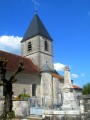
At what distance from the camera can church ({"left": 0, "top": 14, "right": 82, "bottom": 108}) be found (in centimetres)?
2822

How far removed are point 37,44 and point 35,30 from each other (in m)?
2.62

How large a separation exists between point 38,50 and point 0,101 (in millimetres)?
15481

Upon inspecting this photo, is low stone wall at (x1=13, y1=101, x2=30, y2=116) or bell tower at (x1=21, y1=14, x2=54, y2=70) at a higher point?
→ bell tower at (x1=21, y1=14, x2=54, y2=70)

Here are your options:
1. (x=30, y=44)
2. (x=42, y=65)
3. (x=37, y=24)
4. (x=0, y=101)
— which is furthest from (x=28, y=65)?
(x=0, y=101)

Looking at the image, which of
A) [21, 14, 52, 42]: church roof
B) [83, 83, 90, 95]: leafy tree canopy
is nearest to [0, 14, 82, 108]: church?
[21, 14, 52, 42]: church roof

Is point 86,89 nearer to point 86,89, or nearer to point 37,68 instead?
point 86,89

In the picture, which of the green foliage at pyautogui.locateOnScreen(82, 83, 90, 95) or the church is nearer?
the church

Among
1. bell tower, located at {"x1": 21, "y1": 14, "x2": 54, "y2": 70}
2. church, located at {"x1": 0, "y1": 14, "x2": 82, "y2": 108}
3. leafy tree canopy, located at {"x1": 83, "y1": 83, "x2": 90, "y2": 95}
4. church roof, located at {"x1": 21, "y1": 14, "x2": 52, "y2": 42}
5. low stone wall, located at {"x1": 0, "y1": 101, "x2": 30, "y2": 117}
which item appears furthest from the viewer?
leafy tree canopy, located at {"x1": 83, "y1": 83, "x2": 90, "y2": 95}

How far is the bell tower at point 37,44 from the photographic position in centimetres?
3347

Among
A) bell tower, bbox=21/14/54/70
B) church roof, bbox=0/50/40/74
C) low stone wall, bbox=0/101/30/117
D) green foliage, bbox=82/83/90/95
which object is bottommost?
low stone wall, bbox=0/101/30/117

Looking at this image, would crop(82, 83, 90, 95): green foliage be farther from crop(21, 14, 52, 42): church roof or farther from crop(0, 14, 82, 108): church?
crop(21, 14, 52, 42): church roof

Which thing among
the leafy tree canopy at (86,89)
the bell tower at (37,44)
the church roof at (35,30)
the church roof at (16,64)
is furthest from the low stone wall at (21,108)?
the leafy tree canopy at (86,89)

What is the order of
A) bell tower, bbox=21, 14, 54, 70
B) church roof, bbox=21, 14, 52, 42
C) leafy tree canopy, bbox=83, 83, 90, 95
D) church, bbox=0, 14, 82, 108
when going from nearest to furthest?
church, bbox=0, 14, 82, 108 → bell tower, bbox=21, 14, 54, 70 → church roof, bbox=21, 14, 52, 42 → leafy tree canopy, bbox=83, 83, 90, 95

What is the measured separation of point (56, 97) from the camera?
30547 mm
